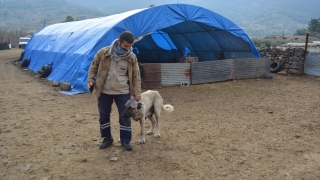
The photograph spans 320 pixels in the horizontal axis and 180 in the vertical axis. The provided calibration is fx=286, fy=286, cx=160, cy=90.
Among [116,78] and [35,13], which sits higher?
[35,13]

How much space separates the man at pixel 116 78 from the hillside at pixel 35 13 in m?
93.7

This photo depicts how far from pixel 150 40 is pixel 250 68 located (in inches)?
303

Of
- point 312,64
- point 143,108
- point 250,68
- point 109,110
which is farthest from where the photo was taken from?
point 312,64

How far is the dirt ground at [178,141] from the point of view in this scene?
3.86m

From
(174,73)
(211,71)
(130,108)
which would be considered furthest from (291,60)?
(130,108)

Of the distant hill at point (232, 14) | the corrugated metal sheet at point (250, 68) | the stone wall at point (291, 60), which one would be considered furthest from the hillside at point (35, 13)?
the corrugated metal sheet at point (250, 68)

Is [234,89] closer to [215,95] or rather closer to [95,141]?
[215,95]

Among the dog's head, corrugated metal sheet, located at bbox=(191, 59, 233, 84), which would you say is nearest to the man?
the dog's head

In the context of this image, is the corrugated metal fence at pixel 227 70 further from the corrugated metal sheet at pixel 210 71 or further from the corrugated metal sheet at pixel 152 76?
the corrugated metal sheet at pixel 152 76

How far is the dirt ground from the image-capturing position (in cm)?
386

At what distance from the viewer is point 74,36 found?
45.4 feet

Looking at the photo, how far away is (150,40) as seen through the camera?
18.4 metres

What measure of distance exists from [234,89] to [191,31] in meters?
6.19

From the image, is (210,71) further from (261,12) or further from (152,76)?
(261,12)
